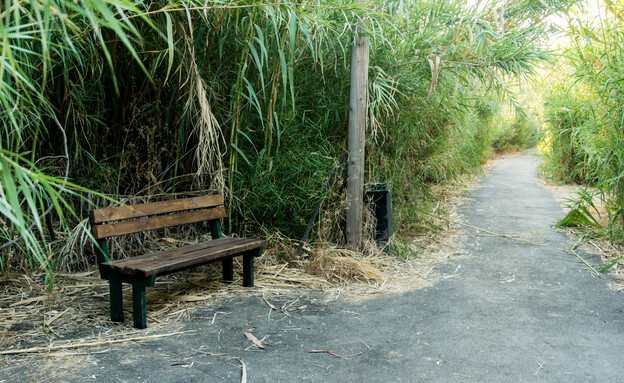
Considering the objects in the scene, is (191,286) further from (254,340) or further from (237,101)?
(237,101)

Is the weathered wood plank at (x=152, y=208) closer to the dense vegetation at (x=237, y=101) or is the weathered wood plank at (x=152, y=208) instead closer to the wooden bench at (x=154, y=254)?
the wooden bench at (x=154, y=254)

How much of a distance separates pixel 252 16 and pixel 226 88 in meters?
0.65

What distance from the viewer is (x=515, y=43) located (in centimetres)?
414

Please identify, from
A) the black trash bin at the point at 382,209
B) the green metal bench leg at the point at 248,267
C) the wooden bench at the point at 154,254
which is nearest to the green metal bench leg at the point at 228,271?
the wooden bench at the point at 154,254

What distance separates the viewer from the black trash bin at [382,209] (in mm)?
4141

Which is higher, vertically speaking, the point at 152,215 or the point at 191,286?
the point at 152,215

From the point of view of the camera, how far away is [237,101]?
132 inches

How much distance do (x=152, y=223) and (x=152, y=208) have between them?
92 mm

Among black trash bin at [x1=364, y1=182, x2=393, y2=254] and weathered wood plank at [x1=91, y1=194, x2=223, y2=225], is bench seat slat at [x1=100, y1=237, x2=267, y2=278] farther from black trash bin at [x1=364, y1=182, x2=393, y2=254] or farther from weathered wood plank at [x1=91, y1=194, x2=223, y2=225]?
black trash bin at [x1=364, y1=182, x2=393, y2=254]

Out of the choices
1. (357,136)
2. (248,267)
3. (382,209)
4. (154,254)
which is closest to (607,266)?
(382,209)

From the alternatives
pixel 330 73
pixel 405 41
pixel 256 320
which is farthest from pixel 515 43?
pixel 256 320

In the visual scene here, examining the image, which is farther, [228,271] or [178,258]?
[228,271]

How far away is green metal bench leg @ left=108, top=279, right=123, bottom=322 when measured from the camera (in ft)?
8.75

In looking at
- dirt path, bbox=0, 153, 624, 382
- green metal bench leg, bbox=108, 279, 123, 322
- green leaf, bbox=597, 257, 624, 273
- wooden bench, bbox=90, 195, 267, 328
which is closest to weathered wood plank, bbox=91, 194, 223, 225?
wooden bench, bbox=90, 195, 267, 328
